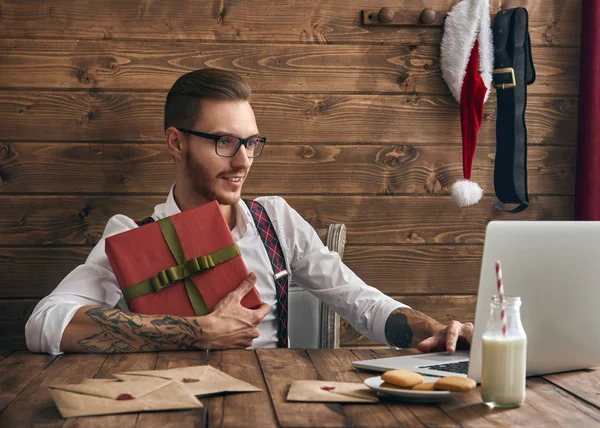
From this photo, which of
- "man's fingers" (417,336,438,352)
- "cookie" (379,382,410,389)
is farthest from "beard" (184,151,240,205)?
"cookie" (379,382,410,389)

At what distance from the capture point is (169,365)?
4.06 feet

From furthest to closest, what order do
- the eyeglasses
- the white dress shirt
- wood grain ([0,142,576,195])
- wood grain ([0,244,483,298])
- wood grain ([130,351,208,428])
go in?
wood grain ([0,244,483,298]) < wood grain ([0,142,576,195]) < the eyeglasses < the white dress shirt < wood grain ([130,351,208,428])

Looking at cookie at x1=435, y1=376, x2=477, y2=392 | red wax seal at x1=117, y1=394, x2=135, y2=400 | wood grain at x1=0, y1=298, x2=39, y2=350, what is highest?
cookie at x1=435, y1=376, x2=477, y2=392

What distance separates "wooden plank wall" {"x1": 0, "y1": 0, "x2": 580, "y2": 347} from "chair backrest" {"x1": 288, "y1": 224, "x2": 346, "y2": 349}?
17 centimetres

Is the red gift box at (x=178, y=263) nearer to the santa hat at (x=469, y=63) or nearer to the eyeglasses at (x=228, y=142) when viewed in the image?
the eyeglasses at (x=228, y=142)

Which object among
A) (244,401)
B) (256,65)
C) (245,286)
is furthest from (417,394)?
(256,65)

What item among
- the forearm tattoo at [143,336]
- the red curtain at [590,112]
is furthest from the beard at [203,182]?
the red curtain at [590,112]

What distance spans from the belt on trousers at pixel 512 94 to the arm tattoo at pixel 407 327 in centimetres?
72

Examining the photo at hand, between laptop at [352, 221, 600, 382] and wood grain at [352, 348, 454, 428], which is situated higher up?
laptop at [352, 221, 600, 382]

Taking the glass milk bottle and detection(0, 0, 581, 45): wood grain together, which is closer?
the glass milk bottle

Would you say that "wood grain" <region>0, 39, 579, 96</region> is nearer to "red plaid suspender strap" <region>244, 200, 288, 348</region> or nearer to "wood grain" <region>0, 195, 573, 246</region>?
"wood grain" <region>0, 195, 573, 246</region>

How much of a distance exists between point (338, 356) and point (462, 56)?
3.75 feet

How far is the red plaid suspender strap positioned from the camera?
6.00 feet

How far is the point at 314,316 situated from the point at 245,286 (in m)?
0.52
